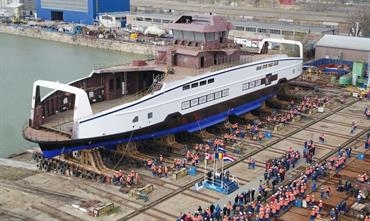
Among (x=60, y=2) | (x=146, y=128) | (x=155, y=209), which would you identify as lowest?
(x=155, y=209)

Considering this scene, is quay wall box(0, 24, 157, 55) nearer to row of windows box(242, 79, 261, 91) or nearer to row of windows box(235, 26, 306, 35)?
row of windows box(235, 26, 306, 35)

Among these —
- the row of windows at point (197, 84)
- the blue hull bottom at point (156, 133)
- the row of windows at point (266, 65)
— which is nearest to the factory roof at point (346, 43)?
the row of windows at point (266, 65)

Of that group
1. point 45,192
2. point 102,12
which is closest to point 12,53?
point 102,12

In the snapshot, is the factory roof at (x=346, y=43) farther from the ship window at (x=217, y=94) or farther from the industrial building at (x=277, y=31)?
the ship window at (x=217, y=94)

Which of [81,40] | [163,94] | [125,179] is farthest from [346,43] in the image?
[81,40]

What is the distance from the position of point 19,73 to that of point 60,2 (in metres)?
47.0

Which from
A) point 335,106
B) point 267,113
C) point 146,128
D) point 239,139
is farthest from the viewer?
point 335,106

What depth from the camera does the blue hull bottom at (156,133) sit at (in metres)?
23.3

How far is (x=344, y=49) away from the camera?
53.4m

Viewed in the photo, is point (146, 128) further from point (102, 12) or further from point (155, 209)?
point (102, 12)

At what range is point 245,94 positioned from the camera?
33469mm

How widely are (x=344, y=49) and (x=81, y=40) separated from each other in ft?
137

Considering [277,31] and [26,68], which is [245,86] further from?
[277,31]

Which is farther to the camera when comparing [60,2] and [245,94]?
[60,2]
